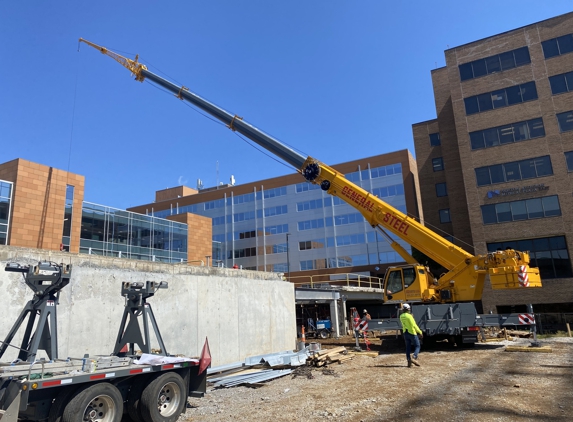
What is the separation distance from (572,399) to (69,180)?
3254 centimetres

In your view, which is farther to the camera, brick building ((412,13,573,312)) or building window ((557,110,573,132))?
building window ((557,110,573,132))

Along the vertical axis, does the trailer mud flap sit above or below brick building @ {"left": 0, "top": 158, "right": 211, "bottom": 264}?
below

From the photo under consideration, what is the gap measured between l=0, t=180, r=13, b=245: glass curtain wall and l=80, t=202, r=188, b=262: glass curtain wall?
18.4 feet

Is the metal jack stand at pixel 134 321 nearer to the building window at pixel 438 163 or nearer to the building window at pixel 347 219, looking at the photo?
the building window at pixel 438 163

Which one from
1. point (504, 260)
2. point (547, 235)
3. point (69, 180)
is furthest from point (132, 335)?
point (547, 235)

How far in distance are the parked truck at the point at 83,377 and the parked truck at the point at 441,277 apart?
1111 cm

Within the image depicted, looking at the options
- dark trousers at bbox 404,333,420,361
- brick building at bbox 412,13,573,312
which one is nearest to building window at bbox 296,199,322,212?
brick building at bbox 412,13,573,312

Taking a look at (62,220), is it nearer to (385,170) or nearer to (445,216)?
(445,216)

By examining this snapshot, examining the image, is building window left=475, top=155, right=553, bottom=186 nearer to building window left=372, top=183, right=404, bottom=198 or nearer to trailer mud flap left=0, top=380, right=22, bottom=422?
building window left=372, top=183, right=404, bottom=198

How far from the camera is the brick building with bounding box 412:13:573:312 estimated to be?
30156 millimetres

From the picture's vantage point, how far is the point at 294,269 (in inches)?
2122

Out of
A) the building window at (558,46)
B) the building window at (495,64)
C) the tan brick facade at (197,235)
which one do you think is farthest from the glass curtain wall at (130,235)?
the building window at (558,46)

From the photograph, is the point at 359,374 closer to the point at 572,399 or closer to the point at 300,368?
the point at 300,368

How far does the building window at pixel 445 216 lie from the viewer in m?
39.0
